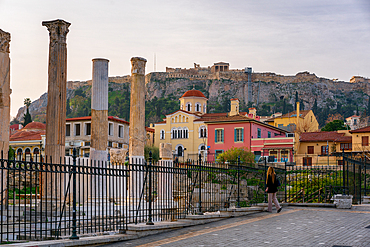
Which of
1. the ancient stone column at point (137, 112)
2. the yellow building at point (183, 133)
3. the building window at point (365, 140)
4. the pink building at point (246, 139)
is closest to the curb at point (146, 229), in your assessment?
the ancient stone column at point (137, 112)

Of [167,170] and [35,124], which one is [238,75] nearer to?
[35,124]

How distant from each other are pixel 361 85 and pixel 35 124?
13010 cm

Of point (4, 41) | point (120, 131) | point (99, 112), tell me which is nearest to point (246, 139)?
point (120, 131)

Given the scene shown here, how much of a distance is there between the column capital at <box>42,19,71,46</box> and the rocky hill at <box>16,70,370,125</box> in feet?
406

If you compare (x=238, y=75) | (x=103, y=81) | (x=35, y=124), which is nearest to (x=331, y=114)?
(x=238, y=75)

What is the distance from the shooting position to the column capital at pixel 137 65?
20.1m

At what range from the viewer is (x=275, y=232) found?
410 inches

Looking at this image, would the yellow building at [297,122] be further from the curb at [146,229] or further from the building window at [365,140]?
the curb at [146,229]

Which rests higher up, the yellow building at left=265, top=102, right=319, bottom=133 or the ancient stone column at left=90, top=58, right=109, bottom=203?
the yellow building at left=265, top=102, right=319, bottom=133

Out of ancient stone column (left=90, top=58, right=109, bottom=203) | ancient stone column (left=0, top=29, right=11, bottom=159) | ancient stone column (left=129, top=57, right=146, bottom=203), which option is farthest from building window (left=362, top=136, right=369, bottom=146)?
ancient stone column (left=0, top=29, right=11, bottom=159)

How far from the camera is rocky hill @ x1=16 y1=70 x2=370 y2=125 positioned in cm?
14675

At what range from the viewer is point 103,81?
60.4ft

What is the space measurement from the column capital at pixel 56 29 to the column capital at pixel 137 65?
14.5ft

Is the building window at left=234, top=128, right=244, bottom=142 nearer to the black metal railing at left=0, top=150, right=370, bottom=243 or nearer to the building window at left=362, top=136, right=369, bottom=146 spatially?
the building window at left=362, top=136, right=369, bottom=146
